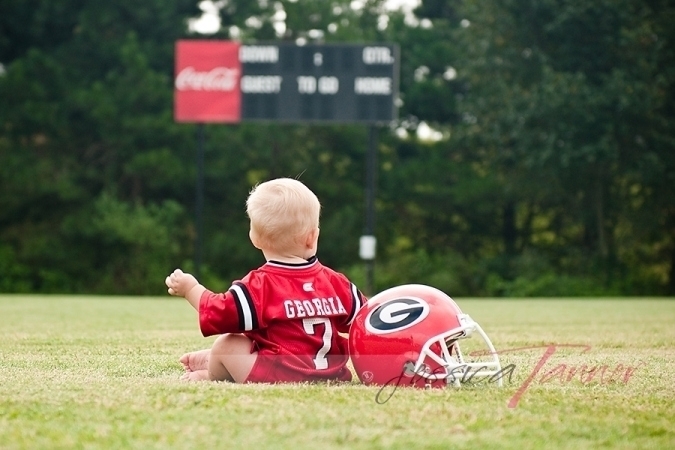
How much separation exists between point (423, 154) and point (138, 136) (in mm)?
7102

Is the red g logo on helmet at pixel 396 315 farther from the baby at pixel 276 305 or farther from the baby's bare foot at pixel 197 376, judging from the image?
the baby's bare foot at pixel 197 376

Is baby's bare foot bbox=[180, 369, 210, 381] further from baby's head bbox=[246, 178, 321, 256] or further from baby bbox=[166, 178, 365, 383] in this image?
baby's head bbox=[246, 178, 321, 256]

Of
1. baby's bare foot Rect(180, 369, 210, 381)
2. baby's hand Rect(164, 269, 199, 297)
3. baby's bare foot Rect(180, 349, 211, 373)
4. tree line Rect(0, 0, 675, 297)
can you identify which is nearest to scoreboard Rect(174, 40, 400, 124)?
tree line Rect(0, 0, 675, 297)

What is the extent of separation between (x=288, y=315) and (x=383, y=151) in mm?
22783

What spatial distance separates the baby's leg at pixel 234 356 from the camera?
11.9ft

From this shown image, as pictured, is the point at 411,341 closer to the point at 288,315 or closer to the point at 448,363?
the point at 448,363

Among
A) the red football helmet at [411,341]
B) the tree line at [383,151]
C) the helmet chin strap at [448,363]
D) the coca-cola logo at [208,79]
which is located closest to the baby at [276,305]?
the red football helmet at [411,341]

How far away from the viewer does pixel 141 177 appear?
24766 mm

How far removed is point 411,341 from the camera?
3.56 m

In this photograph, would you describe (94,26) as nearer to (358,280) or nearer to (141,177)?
(141,177)

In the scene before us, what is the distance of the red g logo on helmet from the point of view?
3.60m

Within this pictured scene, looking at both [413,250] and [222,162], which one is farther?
[413,250]

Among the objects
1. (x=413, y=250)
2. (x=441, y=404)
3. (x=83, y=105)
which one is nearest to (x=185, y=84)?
(x=83, y=105)

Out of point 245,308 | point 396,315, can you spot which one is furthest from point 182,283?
point 396,315
